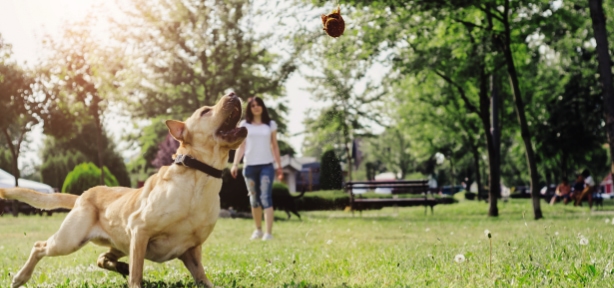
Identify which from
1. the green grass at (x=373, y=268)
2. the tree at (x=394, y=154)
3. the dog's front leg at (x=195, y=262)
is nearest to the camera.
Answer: the green grass at (x=373, y=268)

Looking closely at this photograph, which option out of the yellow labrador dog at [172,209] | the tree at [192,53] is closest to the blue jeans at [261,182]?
the yellow labrador dog at [172,209]

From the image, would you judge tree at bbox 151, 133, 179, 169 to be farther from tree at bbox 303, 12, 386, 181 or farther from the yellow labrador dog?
the yellow labrador dog

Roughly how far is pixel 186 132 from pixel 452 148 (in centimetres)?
4259

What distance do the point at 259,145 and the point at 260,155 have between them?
0.50 feet

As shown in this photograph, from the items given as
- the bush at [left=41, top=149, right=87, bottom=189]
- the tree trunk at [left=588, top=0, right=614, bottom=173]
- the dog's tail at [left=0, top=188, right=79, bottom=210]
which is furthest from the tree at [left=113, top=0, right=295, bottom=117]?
the bush at [left=41, top=149, right=87, bottom=189]

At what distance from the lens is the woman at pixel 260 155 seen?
9.59 meters

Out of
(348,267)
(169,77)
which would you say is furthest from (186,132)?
(169,77)

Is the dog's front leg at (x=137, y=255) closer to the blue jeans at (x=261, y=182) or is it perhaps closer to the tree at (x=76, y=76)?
the blue jeans at (x=261, y=182)

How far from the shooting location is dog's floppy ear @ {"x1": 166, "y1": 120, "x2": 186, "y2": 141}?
4609 mm

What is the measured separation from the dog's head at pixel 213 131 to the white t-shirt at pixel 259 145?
482 cm

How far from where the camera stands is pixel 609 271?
4.07 m

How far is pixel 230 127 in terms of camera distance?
4.79 metres

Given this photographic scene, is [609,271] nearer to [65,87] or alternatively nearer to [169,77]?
[169,77]

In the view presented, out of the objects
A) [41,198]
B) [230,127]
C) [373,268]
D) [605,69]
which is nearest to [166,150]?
[605,69]
